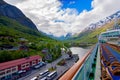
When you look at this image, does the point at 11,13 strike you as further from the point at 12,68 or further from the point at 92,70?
the point at 92,70

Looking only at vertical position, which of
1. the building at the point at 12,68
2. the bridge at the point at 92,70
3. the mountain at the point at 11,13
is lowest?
the building at the point at 12,68

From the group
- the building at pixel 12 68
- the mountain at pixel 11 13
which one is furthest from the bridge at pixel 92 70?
the mountain at pixel 11 13

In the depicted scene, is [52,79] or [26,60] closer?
[52,79]

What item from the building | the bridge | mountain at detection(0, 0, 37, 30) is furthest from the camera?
mountain at detection(0, 0, 37, 30)

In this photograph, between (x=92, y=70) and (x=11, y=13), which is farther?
(x=11, y=13)

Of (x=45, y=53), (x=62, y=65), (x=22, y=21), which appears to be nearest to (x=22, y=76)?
(x=62, y=65)

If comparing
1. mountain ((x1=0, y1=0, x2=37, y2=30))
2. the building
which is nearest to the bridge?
the building

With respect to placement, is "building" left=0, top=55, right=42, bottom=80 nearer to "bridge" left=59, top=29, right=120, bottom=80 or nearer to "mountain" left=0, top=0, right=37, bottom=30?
"bridge" left=59, top=29, right=120, bottom=80

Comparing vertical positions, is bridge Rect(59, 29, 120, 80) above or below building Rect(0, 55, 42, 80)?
above

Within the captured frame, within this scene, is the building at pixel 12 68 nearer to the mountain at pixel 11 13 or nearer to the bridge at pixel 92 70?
the bridge at pixel 92 70

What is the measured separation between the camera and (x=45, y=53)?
57.7 metres

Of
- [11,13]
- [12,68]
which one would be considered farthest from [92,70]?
[11,13]

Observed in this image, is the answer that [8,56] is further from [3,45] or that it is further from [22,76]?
[3,45]

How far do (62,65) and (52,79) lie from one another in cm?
1188
